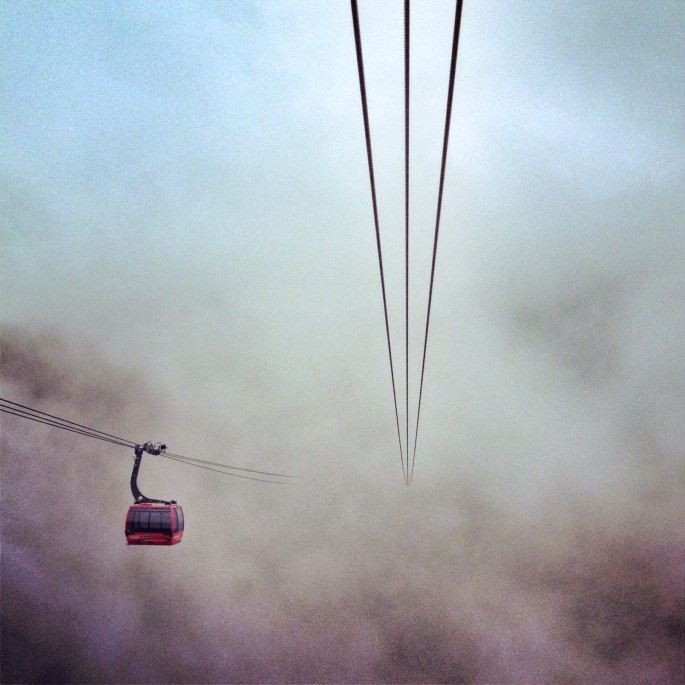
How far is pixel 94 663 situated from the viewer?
245 ft

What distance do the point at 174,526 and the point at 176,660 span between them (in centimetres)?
7593

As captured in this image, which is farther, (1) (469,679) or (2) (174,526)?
(1) (469,679)

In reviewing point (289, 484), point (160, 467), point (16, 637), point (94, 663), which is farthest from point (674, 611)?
point (16, 637)

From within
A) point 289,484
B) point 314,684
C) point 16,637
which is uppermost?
point 289,484

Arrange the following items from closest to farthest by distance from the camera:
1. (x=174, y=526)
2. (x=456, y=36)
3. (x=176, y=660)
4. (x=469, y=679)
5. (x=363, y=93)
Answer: (x=456, y=36) → (x=363, y=93) → (x=174, y=526) → (x=469, y=679) → (x=176, y=660)

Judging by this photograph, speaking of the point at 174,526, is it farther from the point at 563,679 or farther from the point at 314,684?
the point at 563,679

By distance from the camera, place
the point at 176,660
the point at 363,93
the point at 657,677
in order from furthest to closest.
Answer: the point at 176,660, the point at 657,677, the point at 363,93

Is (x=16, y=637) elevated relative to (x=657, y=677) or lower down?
elevated

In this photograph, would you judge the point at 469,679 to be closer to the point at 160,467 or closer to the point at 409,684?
the point at 409,684

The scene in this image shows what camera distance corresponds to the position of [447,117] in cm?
526

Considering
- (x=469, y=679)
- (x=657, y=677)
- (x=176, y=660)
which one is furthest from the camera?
(x=176, y=660)

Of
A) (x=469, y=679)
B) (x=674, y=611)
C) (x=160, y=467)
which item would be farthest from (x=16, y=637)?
(x=674, y=611)

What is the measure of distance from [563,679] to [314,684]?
41591 mm

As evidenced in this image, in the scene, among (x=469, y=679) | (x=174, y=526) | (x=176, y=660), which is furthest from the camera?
(x=176, y=660)
